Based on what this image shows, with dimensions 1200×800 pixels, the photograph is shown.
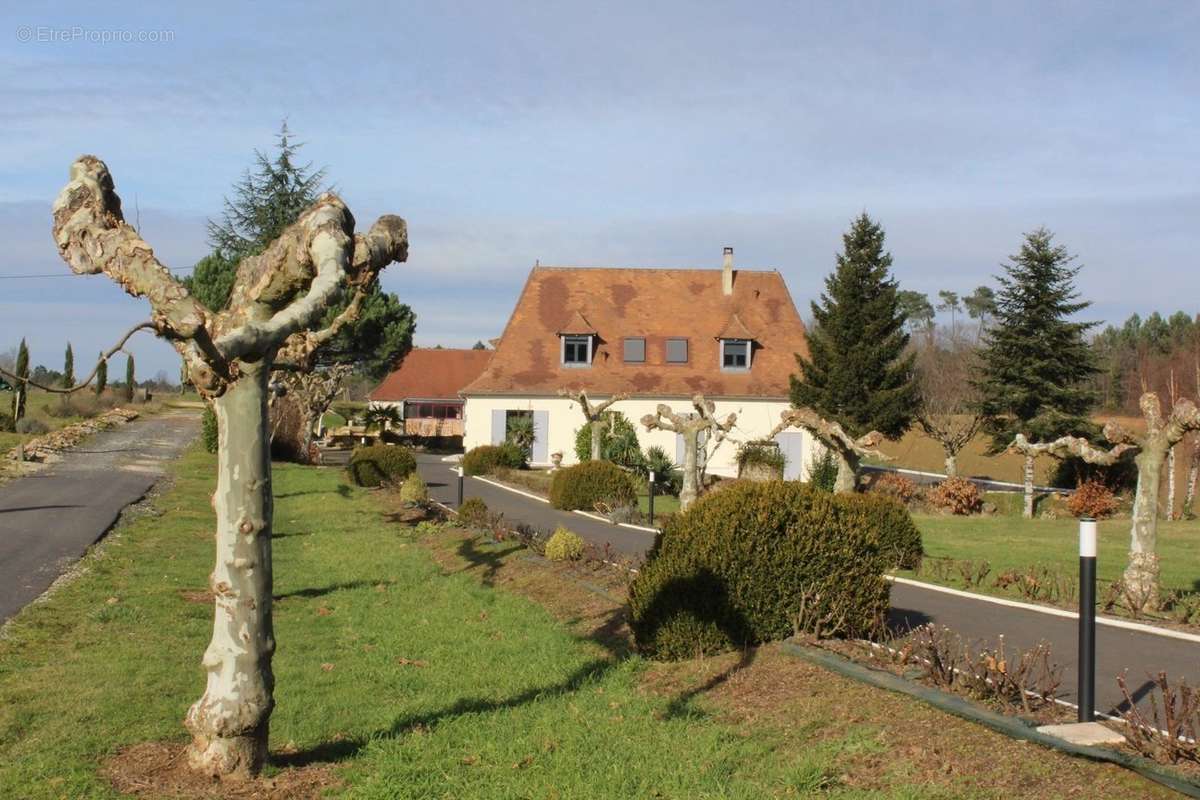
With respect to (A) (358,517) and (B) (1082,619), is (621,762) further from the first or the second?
(A) (358,517)

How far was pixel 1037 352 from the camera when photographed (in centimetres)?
3547

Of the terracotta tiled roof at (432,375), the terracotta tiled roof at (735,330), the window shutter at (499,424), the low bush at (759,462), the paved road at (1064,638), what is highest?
the terracotta tiled roof at (735,330)

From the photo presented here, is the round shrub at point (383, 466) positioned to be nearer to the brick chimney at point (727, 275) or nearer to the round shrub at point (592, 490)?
the round shrub at point (592, 490)

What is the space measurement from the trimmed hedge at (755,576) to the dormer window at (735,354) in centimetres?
3079

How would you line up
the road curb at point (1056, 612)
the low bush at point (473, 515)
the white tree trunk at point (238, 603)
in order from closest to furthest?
the white tree trunk at point (238, 603), the road curb at point (1056, 612), the low bush at point (473, 515)

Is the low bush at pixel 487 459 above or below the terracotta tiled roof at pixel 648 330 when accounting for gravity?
below

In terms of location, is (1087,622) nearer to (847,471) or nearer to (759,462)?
(847,471)

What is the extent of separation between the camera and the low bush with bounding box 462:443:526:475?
114 feet

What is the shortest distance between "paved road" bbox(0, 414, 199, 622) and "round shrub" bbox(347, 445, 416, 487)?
5.11m

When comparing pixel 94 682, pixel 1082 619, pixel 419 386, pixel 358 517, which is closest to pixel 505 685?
pixel 94 682

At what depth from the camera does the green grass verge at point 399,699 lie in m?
6.18

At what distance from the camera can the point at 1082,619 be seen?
6.54 meters

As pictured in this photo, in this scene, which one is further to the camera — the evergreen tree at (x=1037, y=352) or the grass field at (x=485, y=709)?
the evergreen tree at (x=1037, y=352)

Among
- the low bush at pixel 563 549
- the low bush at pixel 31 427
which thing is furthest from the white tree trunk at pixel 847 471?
the low bush at pixel 31 427
